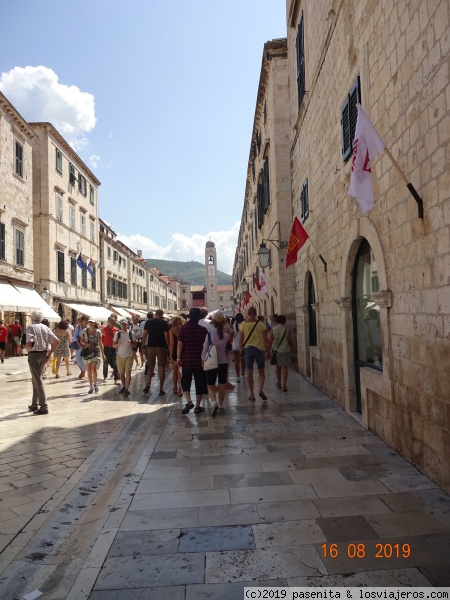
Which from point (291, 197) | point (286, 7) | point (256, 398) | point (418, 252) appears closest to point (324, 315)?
point (256, 398)

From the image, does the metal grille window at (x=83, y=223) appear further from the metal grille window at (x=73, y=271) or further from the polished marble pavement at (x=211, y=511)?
the polished marble pavement at (x=211, y=511)

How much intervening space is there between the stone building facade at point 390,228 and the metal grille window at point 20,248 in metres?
18.3

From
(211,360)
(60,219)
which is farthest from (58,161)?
(211,360)

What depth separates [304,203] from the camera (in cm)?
1109

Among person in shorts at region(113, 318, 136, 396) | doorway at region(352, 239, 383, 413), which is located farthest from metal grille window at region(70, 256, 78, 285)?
doorway at region(352, 239, 383, 413)

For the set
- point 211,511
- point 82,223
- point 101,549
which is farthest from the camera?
point 82,223

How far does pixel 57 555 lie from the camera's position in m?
3.07

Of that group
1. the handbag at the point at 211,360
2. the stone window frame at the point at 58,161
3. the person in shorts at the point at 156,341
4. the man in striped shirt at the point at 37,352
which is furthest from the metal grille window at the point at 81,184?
the handbag at the point at 211,360

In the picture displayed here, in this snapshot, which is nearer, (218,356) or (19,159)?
(218,356)

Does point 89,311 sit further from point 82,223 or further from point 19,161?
point 19,161

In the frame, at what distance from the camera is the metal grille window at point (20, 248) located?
2275cm

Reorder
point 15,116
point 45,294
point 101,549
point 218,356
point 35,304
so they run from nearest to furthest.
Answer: point 101,549
point 218,356
point 35,304
point 15,116
point 45,294

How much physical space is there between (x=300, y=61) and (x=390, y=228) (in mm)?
7883

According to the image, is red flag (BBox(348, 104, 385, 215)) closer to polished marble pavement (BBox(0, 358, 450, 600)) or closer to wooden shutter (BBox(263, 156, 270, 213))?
polished marble pavement (BBox(0, 358, 450, 600))
